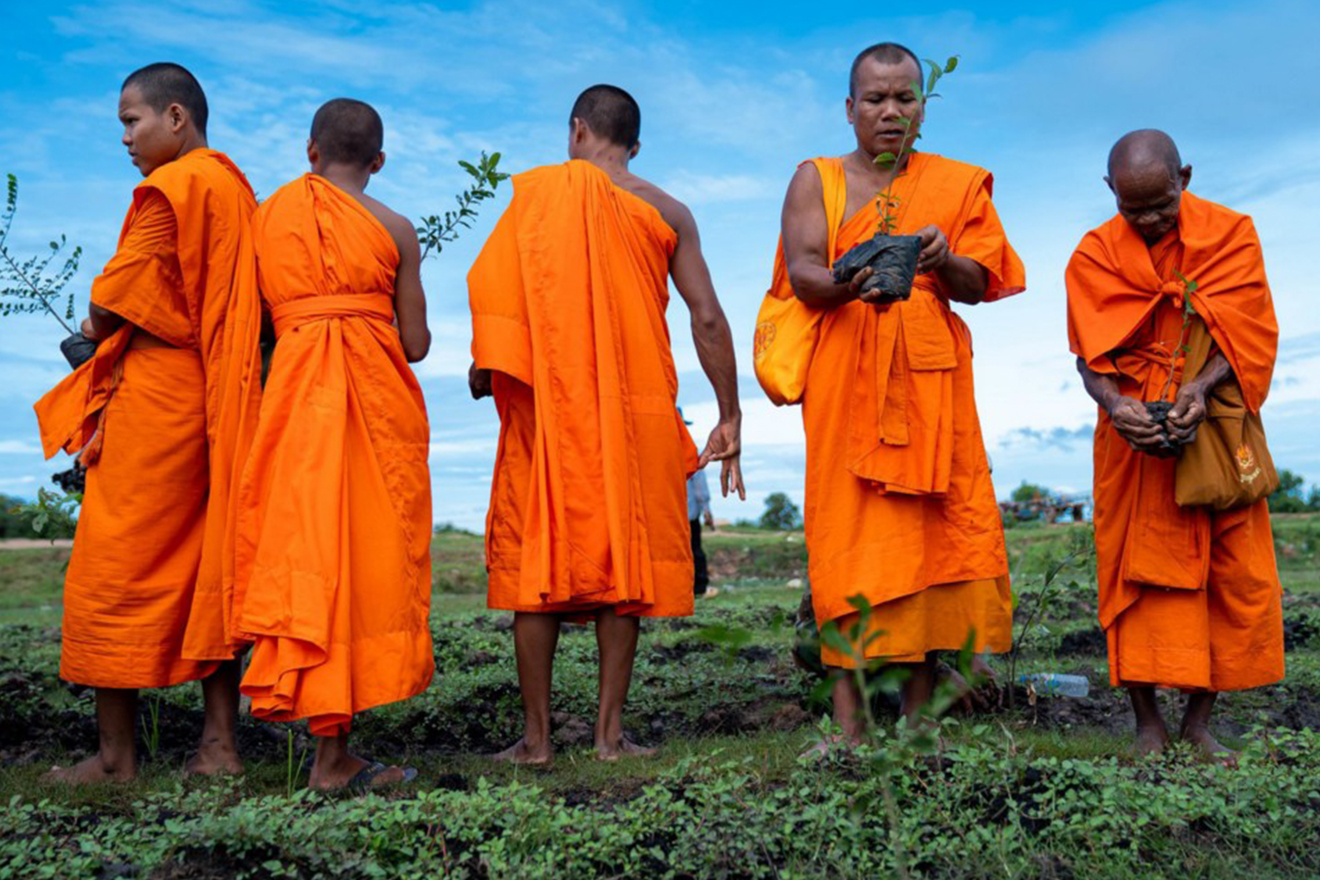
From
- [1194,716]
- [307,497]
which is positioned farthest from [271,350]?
[1194,716]

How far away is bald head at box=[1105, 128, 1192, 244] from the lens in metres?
5.04

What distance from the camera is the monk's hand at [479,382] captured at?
529cm

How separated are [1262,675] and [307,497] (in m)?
3.86

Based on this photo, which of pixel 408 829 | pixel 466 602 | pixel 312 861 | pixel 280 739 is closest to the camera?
pixel 312 861

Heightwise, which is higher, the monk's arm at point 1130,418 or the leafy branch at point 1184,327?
the leafy branch at point 1184,327

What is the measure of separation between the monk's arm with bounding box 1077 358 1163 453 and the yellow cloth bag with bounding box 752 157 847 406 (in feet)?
3.89

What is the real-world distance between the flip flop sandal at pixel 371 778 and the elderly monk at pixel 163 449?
21.9 inches

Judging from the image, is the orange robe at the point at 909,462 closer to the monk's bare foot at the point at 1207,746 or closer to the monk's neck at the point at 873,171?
the monk's neck at the point at 873,171

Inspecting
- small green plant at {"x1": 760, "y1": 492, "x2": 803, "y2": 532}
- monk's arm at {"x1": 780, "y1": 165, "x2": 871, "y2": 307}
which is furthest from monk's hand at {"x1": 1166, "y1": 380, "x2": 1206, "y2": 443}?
small green plant at {"x1": 760, "y1": 492, "x2": 803, "y2": 532}

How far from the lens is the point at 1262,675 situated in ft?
16.9

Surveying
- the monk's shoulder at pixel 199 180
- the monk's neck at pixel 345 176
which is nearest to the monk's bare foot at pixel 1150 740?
the monk's neck at pixel 345 176

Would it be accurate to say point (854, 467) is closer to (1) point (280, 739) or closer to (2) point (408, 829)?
(2) point (408, 829)

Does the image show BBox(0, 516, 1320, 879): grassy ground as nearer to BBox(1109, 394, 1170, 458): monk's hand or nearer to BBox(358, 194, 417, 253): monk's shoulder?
BBox(1109, 394, 1170, 458): monk's hand

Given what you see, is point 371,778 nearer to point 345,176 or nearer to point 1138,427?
point 345,176
